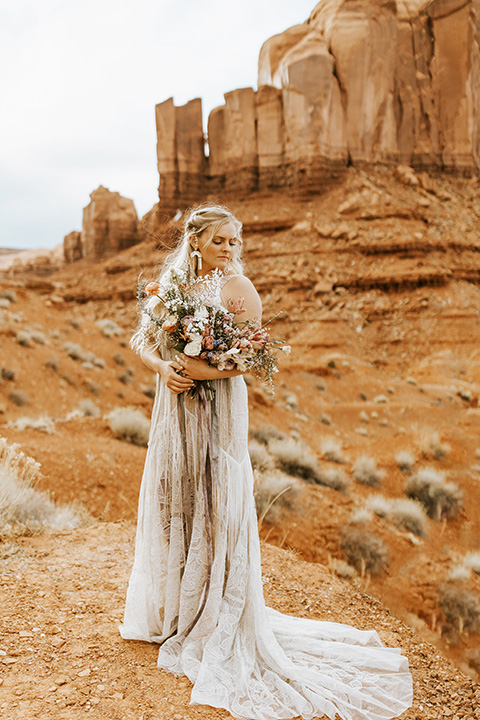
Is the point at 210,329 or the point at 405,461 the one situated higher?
the point at 210,329

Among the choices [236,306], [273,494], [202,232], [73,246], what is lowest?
[273,494]

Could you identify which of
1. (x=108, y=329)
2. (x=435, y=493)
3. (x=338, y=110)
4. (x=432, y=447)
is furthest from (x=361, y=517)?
(x=338, y=110)

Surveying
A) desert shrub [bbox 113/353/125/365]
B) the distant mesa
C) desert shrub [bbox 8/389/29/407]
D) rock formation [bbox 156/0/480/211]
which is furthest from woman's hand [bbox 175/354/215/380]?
rock formation [bbox 156/0/480/211]

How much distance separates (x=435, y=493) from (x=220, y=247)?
7.78m

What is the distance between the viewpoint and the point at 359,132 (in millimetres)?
36812

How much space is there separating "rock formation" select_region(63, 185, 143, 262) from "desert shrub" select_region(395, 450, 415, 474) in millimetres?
38091

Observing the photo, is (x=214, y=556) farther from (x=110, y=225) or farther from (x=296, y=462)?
(x=110, y=225)

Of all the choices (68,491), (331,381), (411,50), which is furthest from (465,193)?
(68,491)

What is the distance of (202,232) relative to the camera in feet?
10.2

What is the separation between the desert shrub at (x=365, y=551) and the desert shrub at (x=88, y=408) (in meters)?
6.84

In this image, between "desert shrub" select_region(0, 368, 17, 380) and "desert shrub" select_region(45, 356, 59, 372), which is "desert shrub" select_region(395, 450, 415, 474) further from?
"desert shrub" select_region(0, 368, 17, 380)

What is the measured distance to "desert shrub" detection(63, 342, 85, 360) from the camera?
1512cm

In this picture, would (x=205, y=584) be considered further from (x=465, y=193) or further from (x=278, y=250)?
(x=465, y=193)

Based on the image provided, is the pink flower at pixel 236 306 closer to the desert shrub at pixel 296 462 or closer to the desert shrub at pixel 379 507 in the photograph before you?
the desert shrub at pixel 379 507
